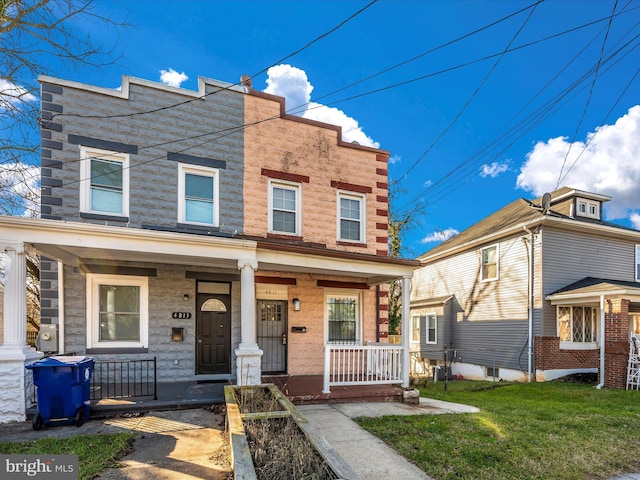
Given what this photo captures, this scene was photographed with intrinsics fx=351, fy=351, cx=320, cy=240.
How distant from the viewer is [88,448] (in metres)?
4.46

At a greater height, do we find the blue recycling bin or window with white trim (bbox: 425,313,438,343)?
the blue recycling bin

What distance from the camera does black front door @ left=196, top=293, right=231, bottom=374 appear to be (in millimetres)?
8547

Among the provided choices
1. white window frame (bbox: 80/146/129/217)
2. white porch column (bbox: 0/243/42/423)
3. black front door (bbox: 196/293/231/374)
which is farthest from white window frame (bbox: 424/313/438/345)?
white porch column (bbox: 0/243/42/423)

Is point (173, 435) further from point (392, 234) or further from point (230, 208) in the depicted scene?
point (392, 234)

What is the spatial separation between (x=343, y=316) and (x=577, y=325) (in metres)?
9.28

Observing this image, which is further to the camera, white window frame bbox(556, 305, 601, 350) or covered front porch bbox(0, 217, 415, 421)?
white window frame bbox(556, 305, 601, 350)

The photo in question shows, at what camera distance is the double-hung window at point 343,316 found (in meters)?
10.0

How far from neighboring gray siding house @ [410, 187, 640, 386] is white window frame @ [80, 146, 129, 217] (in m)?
12.9

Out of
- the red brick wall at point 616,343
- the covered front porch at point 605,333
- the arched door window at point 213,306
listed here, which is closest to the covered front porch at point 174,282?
the arched door window at point 213,306

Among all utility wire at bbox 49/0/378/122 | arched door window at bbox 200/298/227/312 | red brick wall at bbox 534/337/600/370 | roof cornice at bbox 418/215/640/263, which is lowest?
red brick wall at bbox 534/337/600/370

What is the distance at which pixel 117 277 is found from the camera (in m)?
8.05

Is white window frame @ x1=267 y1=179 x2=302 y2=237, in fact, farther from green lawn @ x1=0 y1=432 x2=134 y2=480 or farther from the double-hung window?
green lawn @ x1=0 y1=432 x2=134 y2=480

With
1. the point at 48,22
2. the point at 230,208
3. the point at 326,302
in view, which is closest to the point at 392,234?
the point at 326,302

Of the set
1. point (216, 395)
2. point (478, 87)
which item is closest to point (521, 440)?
point (216, 395)
